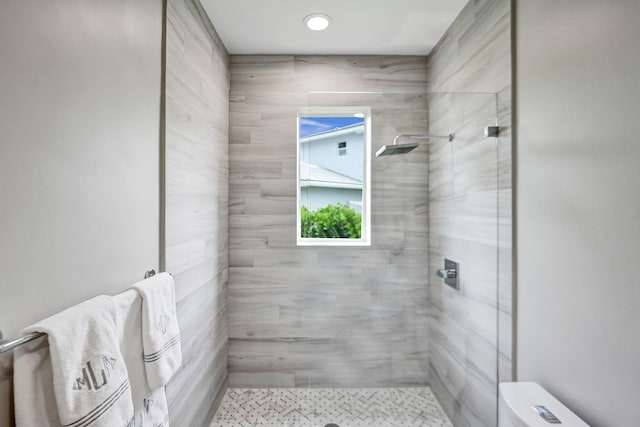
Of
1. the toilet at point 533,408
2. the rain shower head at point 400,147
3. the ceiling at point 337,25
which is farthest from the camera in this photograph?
the ceiling at point 337,25

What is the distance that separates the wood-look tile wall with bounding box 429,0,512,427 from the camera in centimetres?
151

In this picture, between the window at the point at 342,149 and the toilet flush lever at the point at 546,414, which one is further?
the window at the point at 342,149

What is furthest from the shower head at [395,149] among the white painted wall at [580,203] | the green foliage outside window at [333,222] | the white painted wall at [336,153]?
the white painted wall at [580,203]

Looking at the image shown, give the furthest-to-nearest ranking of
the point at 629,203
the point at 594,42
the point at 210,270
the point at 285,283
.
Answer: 1. the point at 285,283
2. the point at 210,270
3. the point at 594,42
4. the point at 629,203

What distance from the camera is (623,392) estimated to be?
901mm

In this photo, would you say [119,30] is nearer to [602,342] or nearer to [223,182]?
[223,182]

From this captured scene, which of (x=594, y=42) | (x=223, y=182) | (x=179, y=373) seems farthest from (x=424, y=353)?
(x=223, y=182)

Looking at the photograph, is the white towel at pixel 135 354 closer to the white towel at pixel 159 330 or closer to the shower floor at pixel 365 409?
the white towel at pixel 159 330

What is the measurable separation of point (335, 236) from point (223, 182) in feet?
3.07

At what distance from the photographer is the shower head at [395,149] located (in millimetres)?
1637

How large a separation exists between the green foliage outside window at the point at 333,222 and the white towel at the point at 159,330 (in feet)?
2.64

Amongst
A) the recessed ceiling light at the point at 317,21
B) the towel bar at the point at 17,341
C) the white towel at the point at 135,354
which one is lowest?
the white towel at the point at 135,354

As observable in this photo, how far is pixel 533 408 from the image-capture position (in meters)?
1.07

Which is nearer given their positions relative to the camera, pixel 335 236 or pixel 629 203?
pixel 629 203
